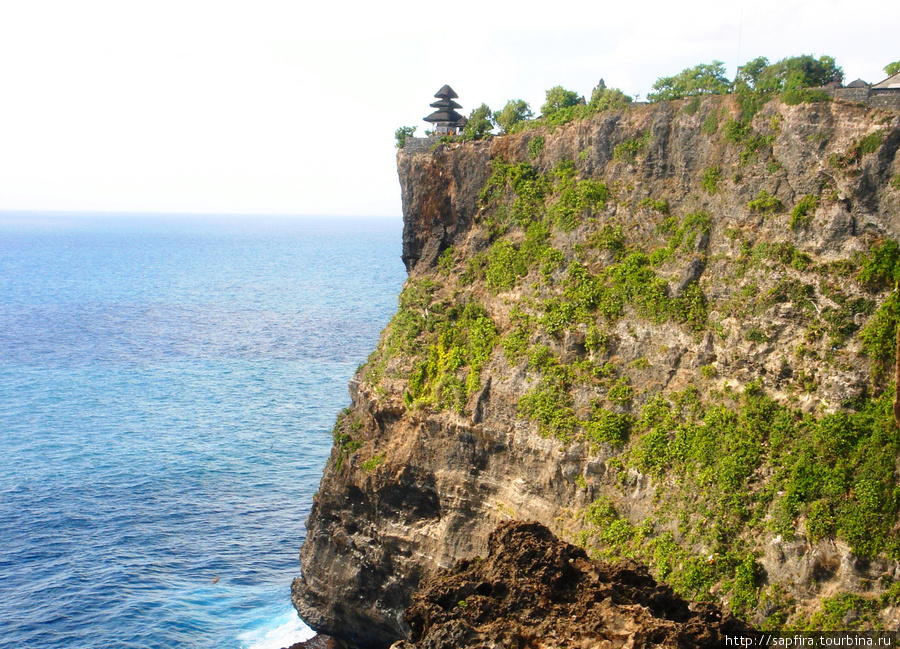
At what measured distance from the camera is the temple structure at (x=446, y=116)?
153ft

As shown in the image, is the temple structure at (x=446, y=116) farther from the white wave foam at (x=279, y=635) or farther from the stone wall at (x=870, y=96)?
the white wave foam at (x=279, y=635)

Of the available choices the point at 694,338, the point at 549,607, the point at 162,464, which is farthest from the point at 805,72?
the point at 162,464

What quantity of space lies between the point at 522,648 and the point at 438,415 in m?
17.5

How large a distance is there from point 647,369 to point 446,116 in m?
20.8

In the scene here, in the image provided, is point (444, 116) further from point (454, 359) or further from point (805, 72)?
point (805, 72)

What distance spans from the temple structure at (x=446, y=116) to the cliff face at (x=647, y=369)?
2.50 m

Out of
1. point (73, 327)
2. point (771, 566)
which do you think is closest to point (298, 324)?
point (73, 327)

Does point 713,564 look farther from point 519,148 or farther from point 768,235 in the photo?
point 519,148

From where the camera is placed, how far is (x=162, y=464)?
212ft

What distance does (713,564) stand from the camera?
2922 centimetres

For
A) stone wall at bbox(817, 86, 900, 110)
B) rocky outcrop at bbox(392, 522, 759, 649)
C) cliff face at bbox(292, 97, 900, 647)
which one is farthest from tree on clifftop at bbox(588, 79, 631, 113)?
rocky outcrop at bbox(392, 522, 759, 649)

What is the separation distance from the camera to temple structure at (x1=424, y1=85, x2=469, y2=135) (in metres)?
46.6

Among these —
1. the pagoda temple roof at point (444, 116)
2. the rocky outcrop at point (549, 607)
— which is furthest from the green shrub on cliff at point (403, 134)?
the rocky outcrop at point (549, 607)

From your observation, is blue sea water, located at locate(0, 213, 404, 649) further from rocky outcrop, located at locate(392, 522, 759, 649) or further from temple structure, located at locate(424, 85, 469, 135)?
temple structure, located at locate(424, 85, 469, 135)
